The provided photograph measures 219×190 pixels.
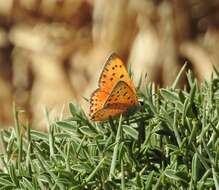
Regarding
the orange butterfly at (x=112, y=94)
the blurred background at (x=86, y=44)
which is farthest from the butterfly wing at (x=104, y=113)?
the blurred background at (x=86, y=44)

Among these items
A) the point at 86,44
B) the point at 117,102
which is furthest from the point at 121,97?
the point at 86,44

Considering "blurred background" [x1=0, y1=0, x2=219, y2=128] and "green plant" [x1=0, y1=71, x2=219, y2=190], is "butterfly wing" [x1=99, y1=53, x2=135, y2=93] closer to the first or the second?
"green plant" [x1=0, y1=71, x2=219, y2=190]

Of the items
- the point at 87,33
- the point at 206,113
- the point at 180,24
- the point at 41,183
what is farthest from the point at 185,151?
the point at 87,33

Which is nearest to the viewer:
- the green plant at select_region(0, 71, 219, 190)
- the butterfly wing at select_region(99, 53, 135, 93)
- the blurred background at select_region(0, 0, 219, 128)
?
the green plant at select_region(0, 71, 219, 190)

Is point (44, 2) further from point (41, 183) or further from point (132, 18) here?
point (41, 183)

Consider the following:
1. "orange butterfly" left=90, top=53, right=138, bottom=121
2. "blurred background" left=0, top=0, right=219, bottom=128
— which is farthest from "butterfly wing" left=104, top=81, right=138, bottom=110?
"blurred background" left=0, top=0, right=219, bottom=128

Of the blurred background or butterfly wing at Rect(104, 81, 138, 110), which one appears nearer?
butterfly wing at Rect(104, 81, 138, 110)

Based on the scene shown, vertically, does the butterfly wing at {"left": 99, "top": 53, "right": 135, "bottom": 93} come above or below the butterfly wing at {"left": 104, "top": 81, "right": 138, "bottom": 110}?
above
